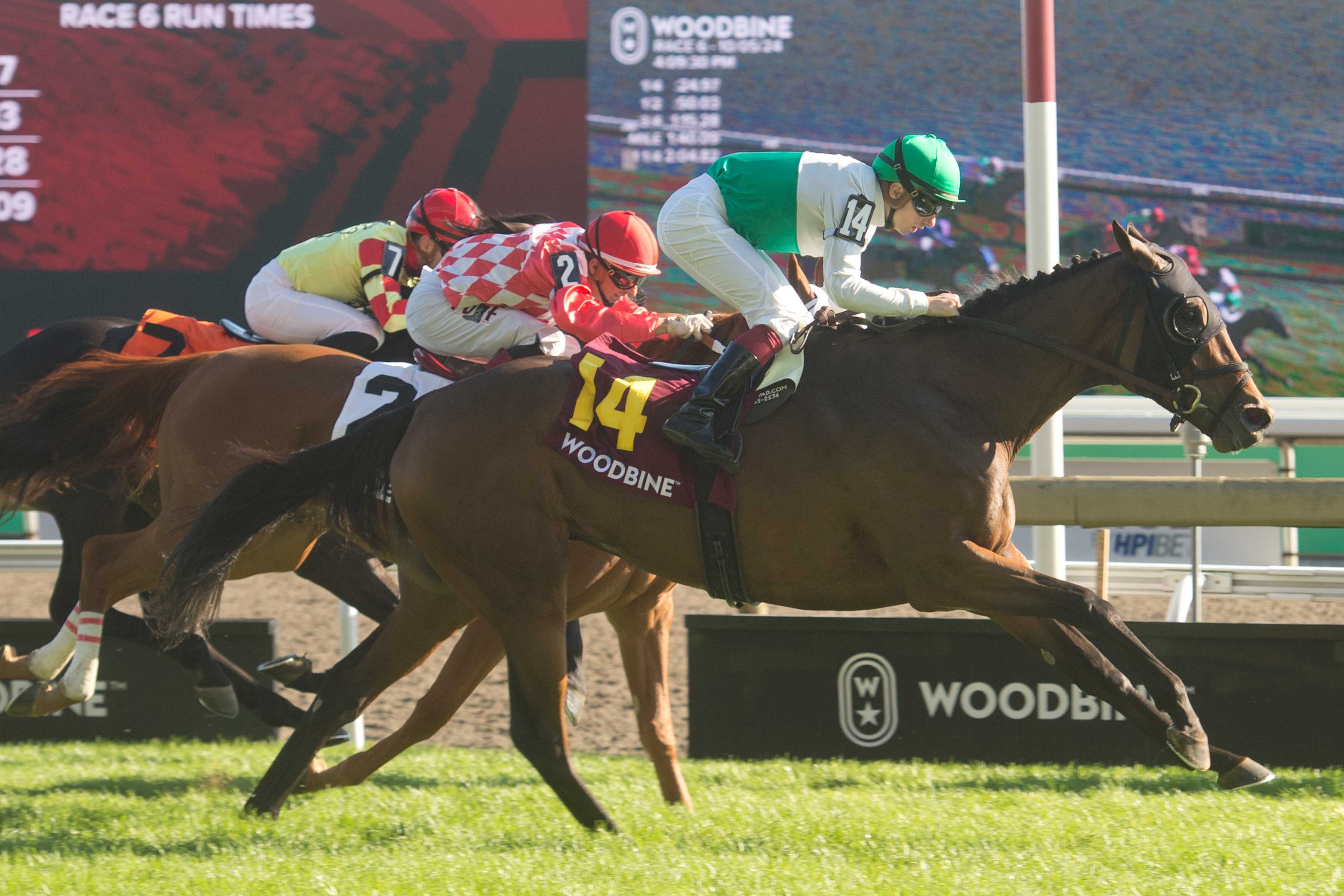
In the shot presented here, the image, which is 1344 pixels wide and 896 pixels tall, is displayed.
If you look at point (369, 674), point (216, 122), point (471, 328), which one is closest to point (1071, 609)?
point (369, 674)

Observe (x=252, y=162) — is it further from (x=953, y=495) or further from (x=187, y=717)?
(x=953, y=495)

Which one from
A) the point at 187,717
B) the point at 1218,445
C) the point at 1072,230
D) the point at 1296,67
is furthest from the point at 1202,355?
the point at 1296,67

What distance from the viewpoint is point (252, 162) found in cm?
1053

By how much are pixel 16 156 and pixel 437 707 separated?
8.08m

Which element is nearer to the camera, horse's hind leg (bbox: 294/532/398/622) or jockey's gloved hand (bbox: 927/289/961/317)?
jockey's gloved hand (bbox: 927/289/961/317)

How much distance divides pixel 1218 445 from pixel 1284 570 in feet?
7.13

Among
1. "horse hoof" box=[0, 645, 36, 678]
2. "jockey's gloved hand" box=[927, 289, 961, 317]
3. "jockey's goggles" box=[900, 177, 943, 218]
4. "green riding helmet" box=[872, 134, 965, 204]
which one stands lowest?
"horse hoof" box=[0, 645, 36, 678]

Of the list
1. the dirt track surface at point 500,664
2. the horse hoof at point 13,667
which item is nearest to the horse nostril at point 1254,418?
the dirt track surface at point 500,664

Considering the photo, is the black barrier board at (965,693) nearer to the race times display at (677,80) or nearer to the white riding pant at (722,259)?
the white riding pant at (722,259)

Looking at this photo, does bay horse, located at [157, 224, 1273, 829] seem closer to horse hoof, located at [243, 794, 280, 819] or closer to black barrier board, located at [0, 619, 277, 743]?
horse hoof, located at [243, 794, 280, 819]

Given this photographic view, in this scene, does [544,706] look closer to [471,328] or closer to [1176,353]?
[471,328]

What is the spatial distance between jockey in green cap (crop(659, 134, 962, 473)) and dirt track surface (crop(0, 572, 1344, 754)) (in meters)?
2.06

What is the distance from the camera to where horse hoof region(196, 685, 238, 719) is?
4.72 meters

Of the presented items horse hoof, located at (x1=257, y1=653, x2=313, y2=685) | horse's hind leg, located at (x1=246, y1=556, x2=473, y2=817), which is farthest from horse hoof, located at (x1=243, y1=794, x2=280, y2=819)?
horse hoof, located at (x1=257, y1=653, x2=313, y2=685)
